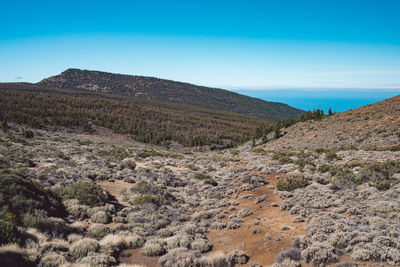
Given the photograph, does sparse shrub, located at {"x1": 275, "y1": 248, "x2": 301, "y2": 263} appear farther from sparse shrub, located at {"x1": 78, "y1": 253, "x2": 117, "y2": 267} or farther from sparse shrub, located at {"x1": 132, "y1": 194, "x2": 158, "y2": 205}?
sparse shrub, located at {"x1": 132, "y1": 194, "x2": 158, "y2": 205}

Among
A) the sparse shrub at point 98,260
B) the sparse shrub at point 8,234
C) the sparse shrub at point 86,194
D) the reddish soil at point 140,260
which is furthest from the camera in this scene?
the sparse shrub at point 86,194

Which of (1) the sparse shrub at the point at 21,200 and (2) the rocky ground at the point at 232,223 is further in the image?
(1) the sparse shrub at the point at 21,200

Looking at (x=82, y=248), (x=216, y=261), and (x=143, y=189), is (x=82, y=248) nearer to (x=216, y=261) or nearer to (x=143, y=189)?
(x=216, y=261)

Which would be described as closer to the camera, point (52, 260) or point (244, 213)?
point (52, 260)

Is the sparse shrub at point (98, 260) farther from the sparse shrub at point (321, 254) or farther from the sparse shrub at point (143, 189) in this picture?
the sparse shrub at point (143, 189)

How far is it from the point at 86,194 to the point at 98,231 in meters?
3.32

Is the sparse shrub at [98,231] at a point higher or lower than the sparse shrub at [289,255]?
lower

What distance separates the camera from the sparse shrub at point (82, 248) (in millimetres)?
6195

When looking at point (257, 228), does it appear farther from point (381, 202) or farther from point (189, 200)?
point (189, 200)

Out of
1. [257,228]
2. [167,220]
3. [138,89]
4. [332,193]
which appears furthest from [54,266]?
[138,89]

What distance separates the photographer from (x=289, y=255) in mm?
6023

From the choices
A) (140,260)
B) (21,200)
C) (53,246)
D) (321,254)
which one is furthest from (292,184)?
(21,200)

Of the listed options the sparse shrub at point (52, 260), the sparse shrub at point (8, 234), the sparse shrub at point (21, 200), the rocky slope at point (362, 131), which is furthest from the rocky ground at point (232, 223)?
the rocky slope at point (362, 131)

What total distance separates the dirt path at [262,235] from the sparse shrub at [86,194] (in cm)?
565
